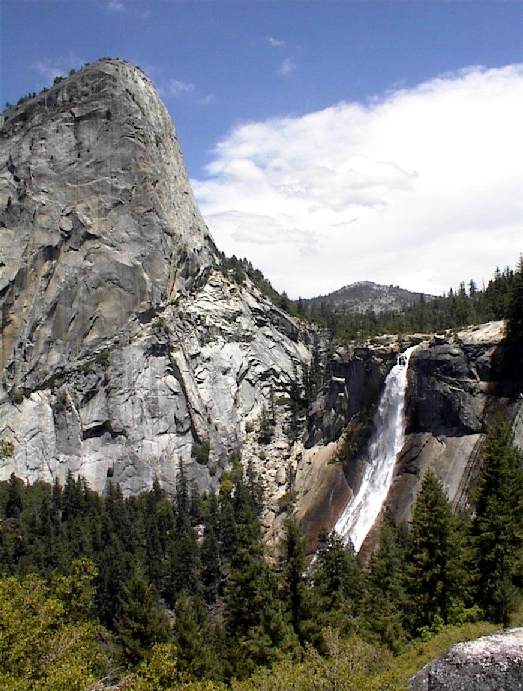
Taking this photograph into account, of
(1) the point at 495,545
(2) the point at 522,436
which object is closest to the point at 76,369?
(2) the point at 522,436

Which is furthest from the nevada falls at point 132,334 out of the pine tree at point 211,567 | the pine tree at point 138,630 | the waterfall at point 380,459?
the pine tree at point 138,630

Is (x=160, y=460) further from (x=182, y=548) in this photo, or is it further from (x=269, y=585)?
(x=269, y=585)

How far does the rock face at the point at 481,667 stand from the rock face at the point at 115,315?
88.7 m

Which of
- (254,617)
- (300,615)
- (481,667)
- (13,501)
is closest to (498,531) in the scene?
(300,615)

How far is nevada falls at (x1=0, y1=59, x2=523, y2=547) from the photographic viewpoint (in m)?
105

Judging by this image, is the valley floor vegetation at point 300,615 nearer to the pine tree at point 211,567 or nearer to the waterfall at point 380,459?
the waterfall at point 380,459

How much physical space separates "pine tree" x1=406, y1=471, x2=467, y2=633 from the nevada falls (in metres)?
52.5

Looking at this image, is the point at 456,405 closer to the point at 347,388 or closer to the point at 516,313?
the point at 516,313

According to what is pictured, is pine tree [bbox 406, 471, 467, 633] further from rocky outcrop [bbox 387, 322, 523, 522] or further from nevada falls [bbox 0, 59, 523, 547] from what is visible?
nevada falls [bbox 0, 59, 523, 547]

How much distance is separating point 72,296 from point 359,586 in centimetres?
8405

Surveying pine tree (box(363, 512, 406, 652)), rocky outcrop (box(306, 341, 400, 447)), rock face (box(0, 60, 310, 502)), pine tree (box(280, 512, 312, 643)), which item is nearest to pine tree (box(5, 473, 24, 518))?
rock face (box(0, 60, 310, 502))

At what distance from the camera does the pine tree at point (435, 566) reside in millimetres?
32406

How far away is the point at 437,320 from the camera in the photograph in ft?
343

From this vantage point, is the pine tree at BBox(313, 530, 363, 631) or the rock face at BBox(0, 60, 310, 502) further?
the rock face at BBox(0, 60, 310, 502)
